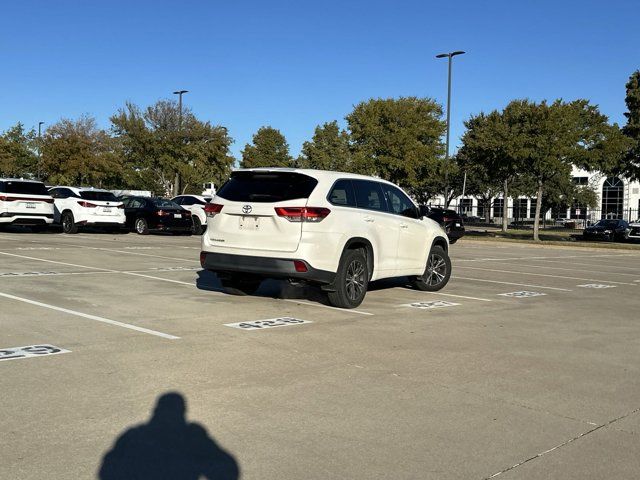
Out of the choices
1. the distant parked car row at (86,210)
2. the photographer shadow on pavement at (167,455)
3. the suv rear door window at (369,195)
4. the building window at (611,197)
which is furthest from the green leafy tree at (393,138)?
the building window at (611,197)

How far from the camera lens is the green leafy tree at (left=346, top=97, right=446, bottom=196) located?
140 ft

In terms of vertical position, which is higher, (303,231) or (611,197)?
(611,197)

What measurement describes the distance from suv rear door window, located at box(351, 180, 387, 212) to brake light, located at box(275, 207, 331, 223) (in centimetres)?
102

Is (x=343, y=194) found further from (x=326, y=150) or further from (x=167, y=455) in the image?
(x=326, y=150)

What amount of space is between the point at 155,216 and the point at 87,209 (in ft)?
9.10

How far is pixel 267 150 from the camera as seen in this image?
82.4 meters

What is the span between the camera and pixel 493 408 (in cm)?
499

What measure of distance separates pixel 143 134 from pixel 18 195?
72.5ft

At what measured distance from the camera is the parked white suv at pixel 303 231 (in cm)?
862

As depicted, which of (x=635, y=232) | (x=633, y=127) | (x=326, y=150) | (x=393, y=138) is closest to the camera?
(x=633, y=127)

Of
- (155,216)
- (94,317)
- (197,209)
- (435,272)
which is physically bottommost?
(94,317)

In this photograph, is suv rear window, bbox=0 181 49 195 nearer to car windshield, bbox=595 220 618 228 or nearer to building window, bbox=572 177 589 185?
car windshield, bbox=595 220 618 228

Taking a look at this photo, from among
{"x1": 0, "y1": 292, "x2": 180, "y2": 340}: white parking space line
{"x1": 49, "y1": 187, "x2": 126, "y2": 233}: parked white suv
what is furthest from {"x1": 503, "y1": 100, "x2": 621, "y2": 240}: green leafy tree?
{"x1": 0, "y1": 292, "x2": 180, "y2": 340}: white parking space line

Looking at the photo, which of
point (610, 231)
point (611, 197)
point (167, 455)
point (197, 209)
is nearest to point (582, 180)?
point (611, 197)
